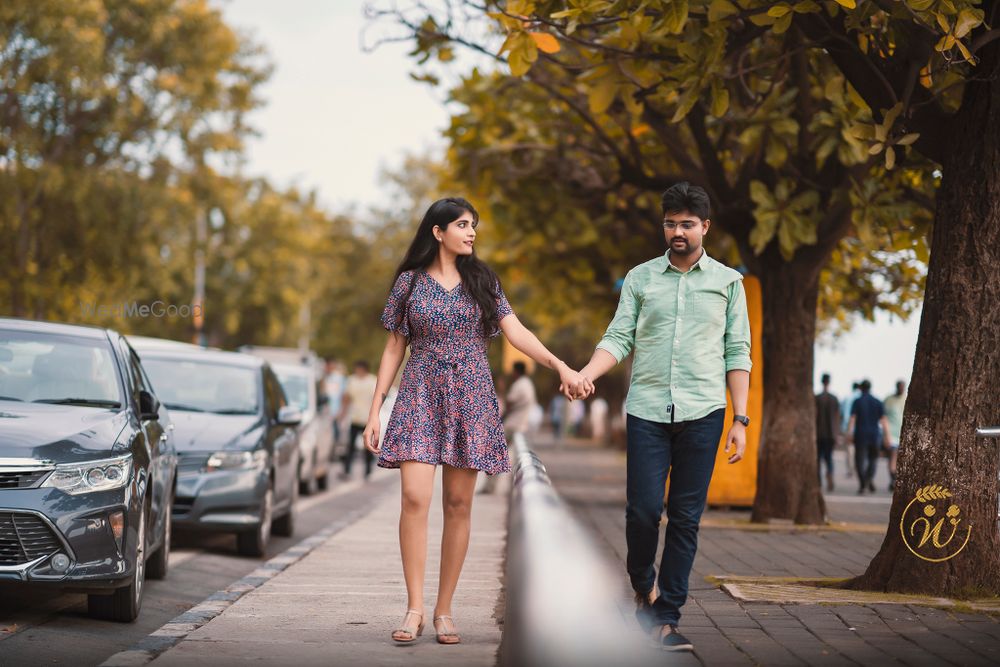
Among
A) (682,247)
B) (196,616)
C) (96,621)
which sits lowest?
(96,621)

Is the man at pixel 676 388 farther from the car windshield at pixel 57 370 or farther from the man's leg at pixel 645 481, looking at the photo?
the car windshield at pixel 57 370

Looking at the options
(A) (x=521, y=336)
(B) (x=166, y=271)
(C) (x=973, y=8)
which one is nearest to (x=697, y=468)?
(A) (x=521, y=336)

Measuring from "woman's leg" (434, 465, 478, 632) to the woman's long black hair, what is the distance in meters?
0.68

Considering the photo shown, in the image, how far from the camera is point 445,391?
23.0ft

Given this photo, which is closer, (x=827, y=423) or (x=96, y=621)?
(x=96, y=621)

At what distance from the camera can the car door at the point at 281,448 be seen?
13797 millimetres

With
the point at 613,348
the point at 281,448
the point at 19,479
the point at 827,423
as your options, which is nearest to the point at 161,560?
the point at 19,479

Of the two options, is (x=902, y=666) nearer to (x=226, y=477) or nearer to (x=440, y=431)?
(x=440, y=431)

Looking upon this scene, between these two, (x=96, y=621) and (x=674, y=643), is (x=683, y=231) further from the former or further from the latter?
(x=96, y=621)

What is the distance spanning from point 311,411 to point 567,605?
1762cm

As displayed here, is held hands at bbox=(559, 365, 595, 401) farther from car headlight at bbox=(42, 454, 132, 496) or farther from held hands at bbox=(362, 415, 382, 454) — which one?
car headlight at bbox=(42, 454, 132, 496)

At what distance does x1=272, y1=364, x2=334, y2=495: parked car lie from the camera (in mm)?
Result: 20484

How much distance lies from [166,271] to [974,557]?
28.5m

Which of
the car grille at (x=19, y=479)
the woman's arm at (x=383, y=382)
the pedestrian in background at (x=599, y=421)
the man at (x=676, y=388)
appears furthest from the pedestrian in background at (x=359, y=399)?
the pedestrian in background at (x=599, y=421)
